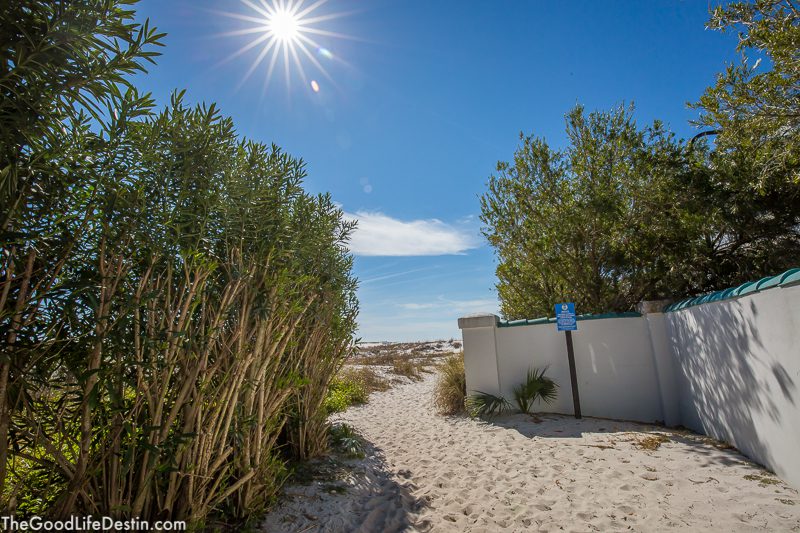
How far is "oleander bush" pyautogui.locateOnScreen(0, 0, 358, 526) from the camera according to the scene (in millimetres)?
1667

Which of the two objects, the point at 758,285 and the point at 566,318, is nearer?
the point at 758,285

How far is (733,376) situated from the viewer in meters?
4.13

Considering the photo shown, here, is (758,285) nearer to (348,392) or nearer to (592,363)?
(592,363)

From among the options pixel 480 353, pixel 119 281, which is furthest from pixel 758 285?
pixel 119 281

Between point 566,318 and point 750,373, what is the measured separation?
9.57 feet

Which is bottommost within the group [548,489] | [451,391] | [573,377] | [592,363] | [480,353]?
[548,489]

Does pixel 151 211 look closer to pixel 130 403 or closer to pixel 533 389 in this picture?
pixel 130 403

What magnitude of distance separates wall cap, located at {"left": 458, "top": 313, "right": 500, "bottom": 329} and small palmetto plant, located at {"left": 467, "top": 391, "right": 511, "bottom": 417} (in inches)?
53.8

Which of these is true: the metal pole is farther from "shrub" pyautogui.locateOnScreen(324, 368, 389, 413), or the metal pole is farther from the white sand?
"shrub" pyautogui.locateOnScreen(324, 368, 389, 413)

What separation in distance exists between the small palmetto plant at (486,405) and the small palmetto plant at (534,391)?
0.28 m

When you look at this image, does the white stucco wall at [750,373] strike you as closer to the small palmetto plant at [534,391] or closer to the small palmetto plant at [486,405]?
the small palmetto plant at [534,391]

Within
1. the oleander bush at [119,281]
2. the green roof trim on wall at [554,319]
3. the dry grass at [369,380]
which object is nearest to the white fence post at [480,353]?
the green roof trim on wall at [554,319]

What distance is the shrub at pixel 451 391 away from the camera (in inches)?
291

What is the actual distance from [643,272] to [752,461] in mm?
4860
